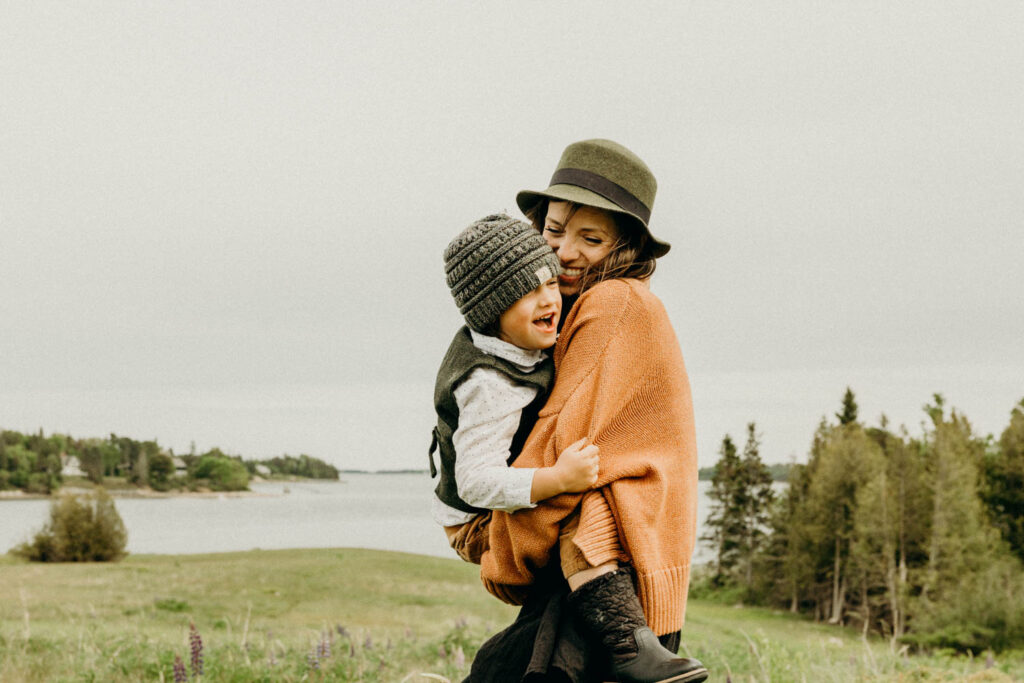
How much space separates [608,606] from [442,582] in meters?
34.5

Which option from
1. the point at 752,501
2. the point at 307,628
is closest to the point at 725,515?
the point at 752,501

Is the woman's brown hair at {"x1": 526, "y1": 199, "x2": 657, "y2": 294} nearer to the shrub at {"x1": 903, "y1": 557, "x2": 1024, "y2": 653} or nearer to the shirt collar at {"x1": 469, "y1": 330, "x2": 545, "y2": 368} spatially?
the shirt collar at {"x1": 469, "y1": 330, "x2": 545, "y2": 368}

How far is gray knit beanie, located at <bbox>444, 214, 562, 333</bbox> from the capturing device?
2.88m

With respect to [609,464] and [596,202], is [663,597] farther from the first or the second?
[596,202]

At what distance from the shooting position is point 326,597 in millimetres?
30906

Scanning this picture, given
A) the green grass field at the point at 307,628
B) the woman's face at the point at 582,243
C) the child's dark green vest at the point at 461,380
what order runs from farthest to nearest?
1. the green grass field at the point at 307,628
2. the woman's face at the point at 582,243
3. the child's dark green vest at the point at 461,380

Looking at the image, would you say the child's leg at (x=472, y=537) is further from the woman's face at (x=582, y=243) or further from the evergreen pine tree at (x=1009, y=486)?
the evergreen pine tree at (x=1009, y=486)

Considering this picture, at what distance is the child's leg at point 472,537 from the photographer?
312 centimetres

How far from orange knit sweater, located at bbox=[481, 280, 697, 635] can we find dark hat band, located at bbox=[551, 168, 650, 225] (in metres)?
0.30

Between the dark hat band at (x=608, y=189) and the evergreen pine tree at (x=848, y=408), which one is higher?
the evergreen pine tree at (x=848, y=408)

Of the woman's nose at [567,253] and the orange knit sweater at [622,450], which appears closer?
the orange knit sweater at [622,450]

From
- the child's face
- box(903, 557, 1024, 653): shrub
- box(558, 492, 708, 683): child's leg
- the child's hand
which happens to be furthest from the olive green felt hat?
box(903, 557, 1024, 653): shrub

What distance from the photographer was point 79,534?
4581 cm

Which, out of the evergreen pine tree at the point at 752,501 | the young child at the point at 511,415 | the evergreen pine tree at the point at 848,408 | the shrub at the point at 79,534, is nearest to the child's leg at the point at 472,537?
the young child at the point at 511,415
